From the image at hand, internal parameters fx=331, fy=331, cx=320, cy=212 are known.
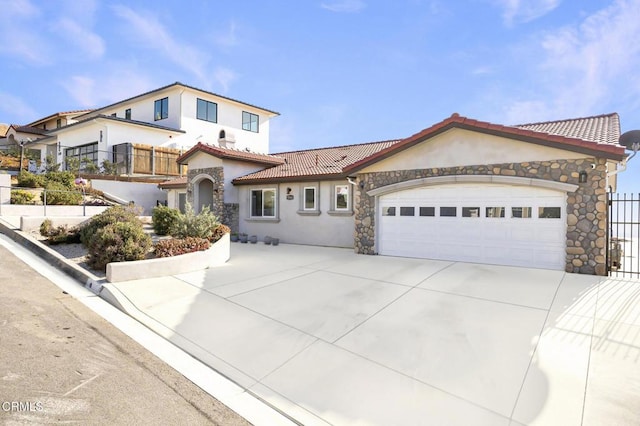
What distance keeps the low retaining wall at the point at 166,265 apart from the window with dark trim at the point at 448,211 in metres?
7.59

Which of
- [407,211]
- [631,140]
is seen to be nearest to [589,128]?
[631,140]

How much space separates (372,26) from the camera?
13602 millimetres

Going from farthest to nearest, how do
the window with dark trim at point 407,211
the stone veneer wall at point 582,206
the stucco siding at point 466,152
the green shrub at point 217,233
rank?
the window with dark trim at point 407,211
the green shrub at point 217,233
the stucco siding at point 466,152
the stone veneer wall at point 582,206

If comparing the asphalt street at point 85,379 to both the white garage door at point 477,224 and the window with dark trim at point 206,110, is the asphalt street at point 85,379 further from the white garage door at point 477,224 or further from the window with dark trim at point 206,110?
the window with dark trim at point 206,110

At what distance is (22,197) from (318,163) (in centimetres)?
1503

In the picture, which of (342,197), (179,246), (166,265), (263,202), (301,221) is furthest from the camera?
(263,202)

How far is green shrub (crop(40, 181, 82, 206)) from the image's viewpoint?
17.2 metres

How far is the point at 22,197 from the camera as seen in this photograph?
16703 millimetres

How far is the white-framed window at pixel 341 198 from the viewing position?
1466 centimetres

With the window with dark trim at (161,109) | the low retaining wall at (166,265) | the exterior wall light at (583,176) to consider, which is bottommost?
the low retaining wall at (166,265)

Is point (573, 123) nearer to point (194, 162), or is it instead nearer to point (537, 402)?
point (537, 402)

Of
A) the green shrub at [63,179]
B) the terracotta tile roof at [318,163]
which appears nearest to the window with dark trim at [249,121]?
the terracotta tile roof at [318,163]

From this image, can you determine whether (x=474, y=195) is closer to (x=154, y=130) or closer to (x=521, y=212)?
(x=521, y=212)

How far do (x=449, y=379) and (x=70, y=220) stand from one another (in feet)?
49.2
